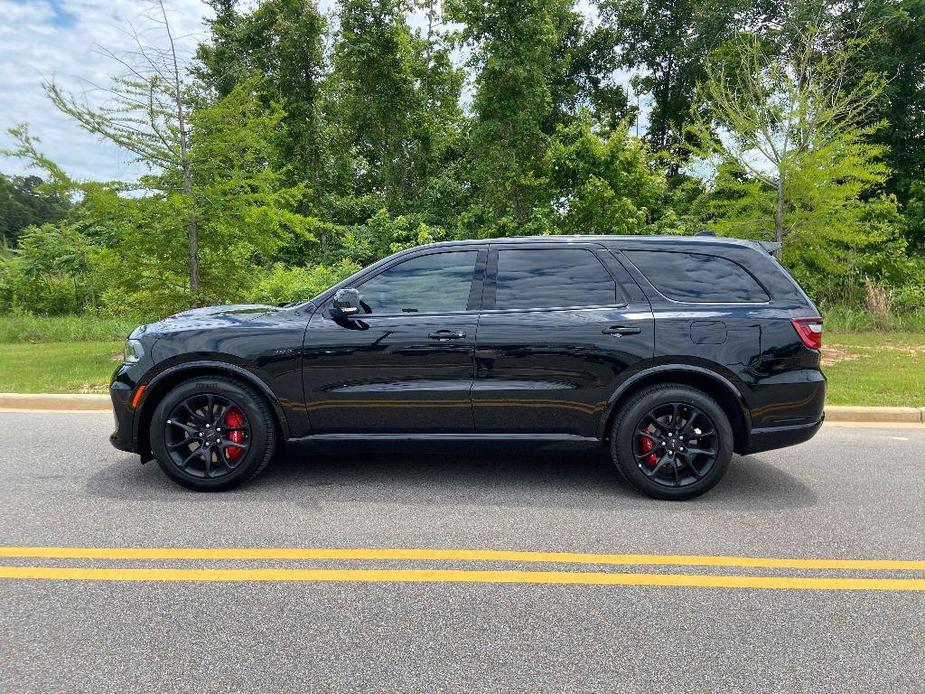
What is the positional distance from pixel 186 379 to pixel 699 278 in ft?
12.6

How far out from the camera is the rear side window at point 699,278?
4.62 metres

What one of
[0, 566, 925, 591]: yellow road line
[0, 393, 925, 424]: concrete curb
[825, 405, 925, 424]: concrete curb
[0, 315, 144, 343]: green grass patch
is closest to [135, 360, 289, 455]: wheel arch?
[0, 566, 925, 591]: yellow road line

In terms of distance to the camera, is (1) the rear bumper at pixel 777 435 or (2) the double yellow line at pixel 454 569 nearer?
(2) the double yellow line at pixel 454 569

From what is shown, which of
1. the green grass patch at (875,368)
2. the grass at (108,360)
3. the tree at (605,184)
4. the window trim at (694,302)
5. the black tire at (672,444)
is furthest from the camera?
the tree at (605,184)

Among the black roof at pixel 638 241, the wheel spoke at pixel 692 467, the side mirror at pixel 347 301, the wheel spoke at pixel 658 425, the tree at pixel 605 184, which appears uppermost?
the tree at pixel 605 184

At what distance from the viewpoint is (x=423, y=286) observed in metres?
4.71

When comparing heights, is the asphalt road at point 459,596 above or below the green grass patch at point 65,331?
below

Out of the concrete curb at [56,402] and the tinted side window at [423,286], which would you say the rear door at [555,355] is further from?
the concrete curb at [56,402]

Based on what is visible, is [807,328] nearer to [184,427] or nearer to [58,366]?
[184,427]

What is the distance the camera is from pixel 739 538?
3.86 metres

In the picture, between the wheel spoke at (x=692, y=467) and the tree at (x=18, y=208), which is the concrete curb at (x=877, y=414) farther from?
the tree at (x=18, y=208)

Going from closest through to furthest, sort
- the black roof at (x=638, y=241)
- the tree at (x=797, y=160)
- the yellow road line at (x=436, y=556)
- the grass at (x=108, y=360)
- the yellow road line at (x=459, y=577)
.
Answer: the yellow road line at (x=459, y=577) → the yellow road line at (x=436, y=556) → the black roof at (x=638, y=241) → the grass at (x=108, y=360) → the tree at (x=797, y=160)

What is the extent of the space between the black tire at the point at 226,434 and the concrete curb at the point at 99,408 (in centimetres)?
373

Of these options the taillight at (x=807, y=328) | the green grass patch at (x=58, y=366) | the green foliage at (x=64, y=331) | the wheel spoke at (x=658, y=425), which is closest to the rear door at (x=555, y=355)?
the wheel spoke at (x=658, y=425)
